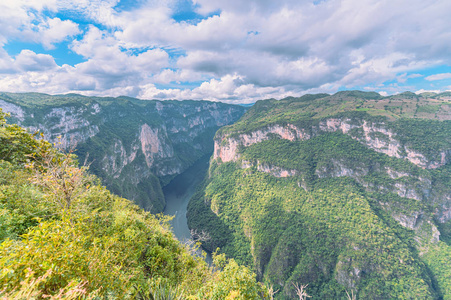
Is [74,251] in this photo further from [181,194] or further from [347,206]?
[181,194]

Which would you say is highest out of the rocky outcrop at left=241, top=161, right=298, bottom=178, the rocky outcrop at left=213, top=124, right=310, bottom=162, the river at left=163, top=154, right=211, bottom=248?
the rocky outcrop at left=213, top=124, right=310, bottom=162

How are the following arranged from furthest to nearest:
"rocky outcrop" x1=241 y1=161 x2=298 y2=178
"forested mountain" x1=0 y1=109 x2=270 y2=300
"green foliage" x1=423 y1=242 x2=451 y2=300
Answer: "rocky outcrop" x1=241 y1=161 x2=298 y2=178 → "green foliage" x1=423 y1=242 x2=451 y2=300 → "forested mountain" x1=0 y1=109 x2=270 y2=300

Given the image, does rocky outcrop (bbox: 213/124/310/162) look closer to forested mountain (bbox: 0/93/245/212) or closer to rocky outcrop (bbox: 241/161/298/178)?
rocky outcrop (bbox: 241/161/298/178)

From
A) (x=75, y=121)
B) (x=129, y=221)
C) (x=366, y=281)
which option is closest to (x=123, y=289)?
(x=129, y=221)

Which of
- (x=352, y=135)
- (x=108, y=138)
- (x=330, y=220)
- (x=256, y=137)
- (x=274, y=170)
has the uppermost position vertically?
(x=108, y=138)

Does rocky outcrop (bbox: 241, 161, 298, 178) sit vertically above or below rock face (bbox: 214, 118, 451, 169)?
below

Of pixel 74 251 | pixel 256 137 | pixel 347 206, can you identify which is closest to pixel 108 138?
pixel 256 137

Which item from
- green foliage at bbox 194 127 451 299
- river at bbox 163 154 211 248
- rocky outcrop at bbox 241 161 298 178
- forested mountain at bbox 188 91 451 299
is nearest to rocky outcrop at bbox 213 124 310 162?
forested mountain at bbox 188 91 451 299
